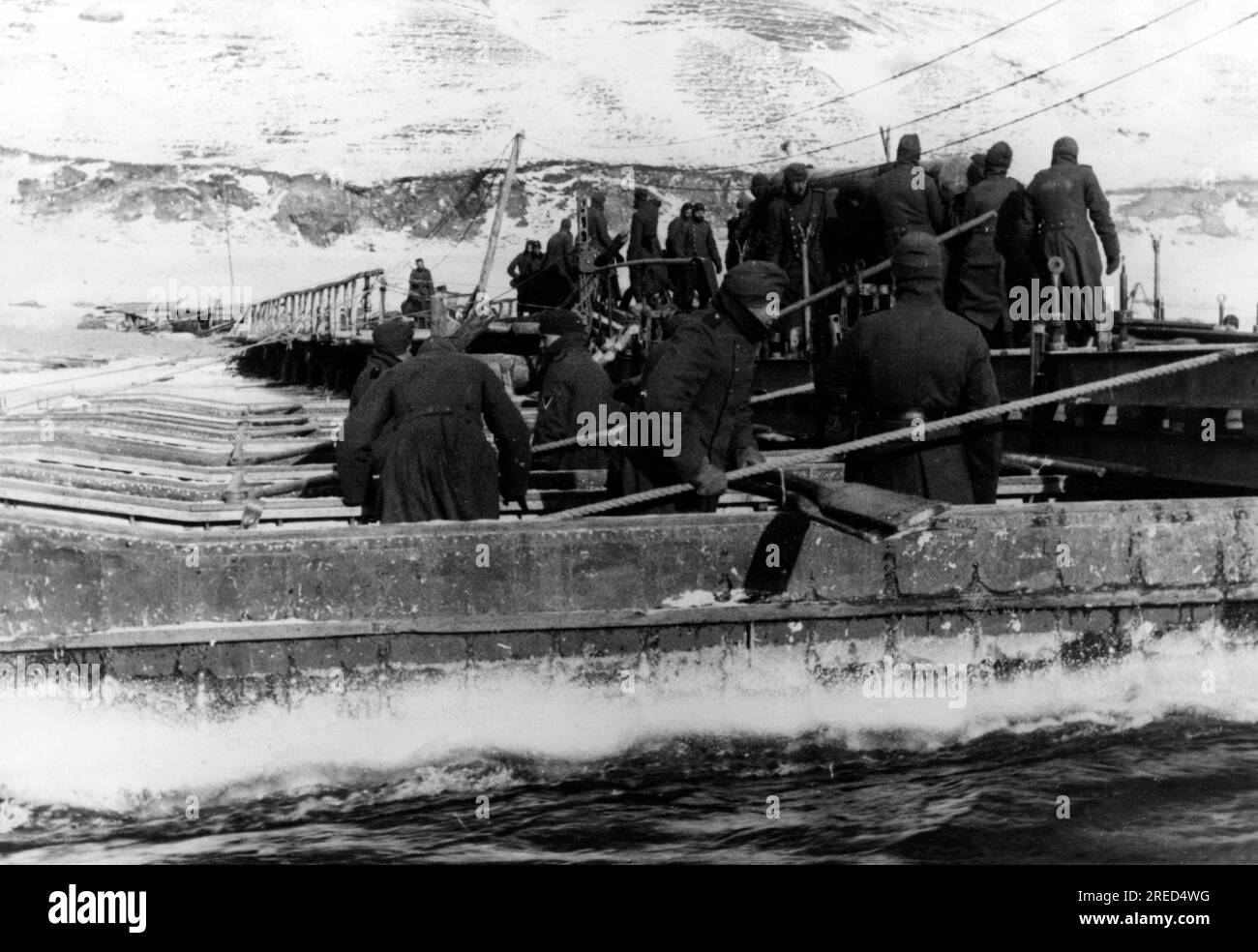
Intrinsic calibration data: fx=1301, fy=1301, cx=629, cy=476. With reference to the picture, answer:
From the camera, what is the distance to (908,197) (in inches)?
419

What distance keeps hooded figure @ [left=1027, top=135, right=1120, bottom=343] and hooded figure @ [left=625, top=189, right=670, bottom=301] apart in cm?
826

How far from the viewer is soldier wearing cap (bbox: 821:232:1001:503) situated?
567 centimetres

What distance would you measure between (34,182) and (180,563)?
31.1 m

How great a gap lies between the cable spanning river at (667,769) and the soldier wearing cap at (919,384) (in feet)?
3.14

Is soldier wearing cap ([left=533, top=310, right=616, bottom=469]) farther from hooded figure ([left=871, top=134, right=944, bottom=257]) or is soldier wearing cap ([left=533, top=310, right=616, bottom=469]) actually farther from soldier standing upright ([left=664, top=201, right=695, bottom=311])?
soldier standing upright ([left=664, top=201, right=695, bottom=311])

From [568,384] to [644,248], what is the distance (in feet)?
35.0

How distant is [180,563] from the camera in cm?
490

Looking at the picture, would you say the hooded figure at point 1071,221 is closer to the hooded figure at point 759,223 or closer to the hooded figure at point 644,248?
the hooded figure at point 759,223

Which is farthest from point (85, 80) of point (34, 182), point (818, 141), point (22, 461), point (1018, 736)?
point (818, 141)

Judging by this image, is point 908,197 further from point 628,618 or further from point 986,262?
point 628,618

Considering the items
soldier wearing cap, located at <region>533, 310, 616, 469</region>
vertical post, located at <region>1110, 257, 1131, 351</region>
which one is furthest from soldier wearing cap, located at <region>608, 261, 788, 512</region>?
vertical post, located at <region>1110, 257, 1131, 351</region>

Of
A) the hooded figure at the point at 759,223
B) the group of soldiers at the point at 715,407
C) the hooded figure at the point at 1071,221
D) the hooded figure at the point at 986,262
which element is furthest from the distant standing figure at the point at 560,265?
the group of soldiers at the point at 715,407

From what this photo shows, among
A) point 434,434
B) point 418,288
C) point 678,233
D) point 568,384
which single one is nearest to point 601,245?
point 678,233
